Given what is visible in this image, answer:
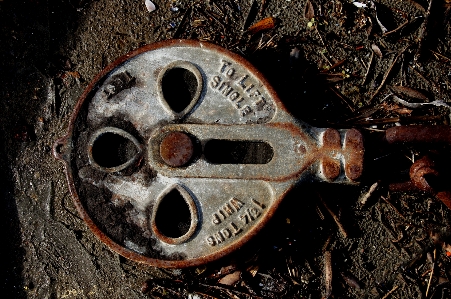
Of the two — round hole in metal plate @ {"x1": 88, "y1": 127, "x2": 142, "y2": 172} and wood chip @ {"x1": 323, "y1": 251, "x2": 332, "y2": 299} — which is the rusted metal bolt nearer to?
round hole in metal plate @ {"x1": 88, "y1": 127, "x2": 142, "y2": 172}

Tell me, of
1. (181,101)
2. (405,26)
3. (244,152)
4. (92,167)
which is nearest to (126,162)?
(92,167)

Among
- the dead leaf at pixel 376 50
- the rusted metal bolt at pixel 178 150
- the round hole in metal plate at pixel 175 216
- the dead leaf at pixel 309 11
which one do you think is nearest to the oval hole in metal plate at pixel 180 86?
the rusted metal bolt at pixel 178 150

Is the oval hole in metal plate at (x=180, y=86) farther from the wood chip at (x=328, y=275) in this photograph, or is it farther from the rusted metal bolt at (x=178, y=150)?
the wood chip at (x=328, y=275)

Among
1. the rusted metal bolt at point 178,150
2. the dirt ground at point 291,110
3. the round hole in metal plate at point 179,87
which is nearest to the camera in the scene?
the rusted metal bolt at point 178,150

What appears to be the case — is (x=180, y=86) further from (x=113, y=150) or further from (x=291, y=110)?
(x=291, y=110)

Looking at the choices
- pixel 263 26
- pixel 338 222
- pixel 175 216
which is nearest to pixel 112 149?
pixel 175 216

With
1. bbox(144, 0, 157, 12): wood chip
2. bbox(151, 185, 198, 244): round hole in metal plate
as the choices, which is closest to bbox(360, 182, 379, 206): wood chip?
bbox(151, 185, 198, 244): round hole in metal plate

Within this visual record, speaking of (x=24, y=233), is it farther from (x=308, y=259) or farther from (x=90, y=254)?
(x=308, y=259)
